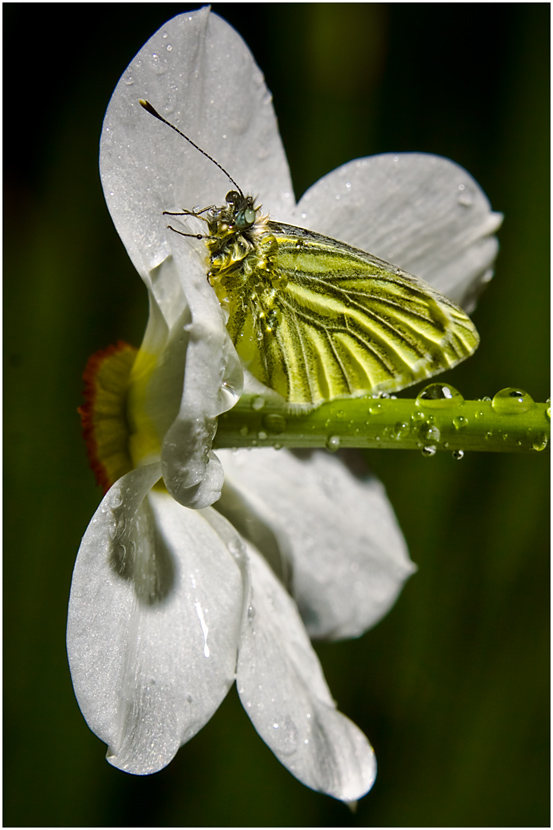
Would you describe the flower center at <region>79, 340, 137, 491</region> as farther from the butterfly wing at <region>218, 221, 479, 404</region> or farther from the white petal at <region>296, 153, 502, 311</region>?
the white petal at <region>296, 153, 502, 311</region>

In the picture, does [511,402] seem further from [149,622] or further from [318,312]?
[149,622]

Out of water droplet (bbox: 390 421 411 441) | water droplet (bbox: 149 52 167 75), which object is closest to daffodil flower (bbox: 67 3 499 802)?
water droplet (bbox: 149 52 167 75)

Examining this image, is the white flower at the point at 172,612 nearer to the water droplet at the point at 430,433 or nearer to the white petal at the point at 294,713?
the white petal at the point at 294,713

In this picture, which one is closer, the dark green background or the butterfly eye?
the butterfly eye

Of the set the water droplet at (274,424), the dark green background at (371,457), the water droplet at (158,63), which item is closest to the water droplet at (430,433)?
the water droplet at (274,424)

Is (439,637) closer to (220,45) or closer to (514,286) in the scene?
(514,286)

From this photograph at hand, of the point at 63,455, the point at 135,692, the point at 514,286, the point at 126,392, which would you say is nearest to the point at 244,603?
the point at 135,692
